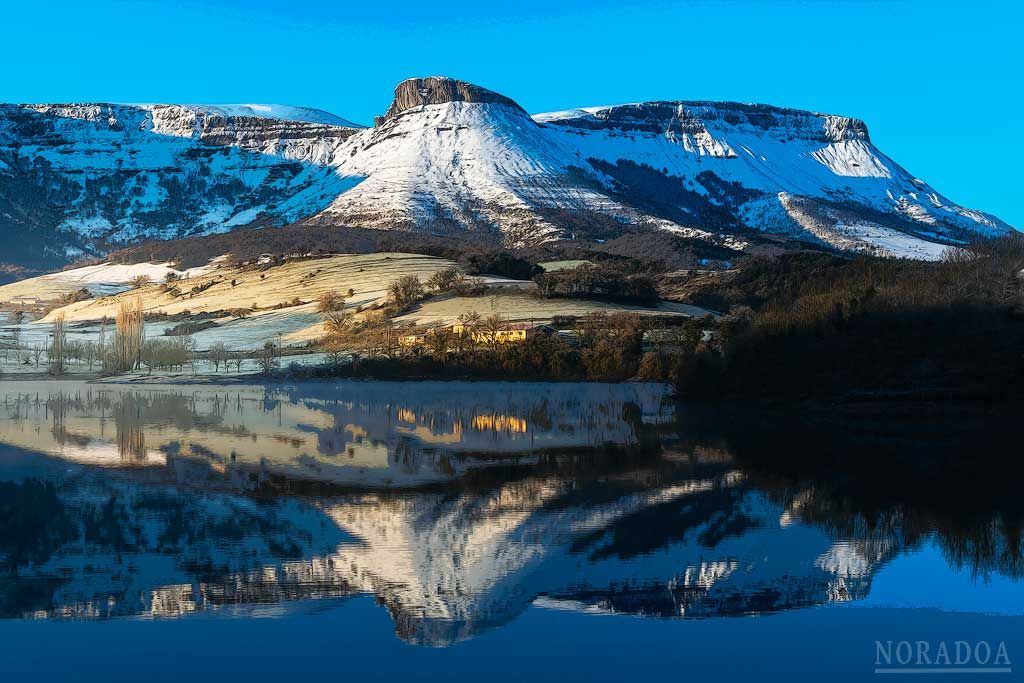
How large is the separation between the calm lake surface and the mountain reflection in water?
2.5 inches

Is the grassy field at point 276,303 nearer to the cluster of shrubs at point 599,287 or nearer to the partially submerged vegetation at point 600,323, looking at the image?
the partially submerged vegetation at point 600,323

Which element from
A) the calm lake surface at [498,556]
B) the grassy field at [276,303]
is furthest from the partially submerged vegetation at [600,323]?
the calm lake surface at [498,556]

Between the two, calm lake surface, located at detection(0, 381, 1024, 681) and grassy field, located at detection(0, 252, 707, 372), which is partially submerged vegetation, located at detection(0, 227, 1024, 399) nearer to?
grassy field, located at detection(0, 252, 707, 372)

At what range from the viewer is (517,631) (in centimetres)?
1180

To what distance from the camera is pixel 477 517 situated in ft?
58.9

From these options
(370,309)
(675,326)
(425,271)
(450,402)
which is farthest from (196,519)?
(425,271)

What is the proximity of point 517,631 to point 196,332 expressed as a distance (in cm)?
8051

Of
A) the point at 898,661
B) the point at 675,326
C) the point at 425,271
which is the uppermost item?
the point at 425,271

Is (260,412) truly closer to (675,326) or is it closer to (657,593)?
(657,593)

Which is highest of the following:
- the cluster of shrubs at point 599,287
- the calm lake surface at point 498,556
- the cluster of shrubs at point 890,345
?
the cluster of shrubs at point 599,287

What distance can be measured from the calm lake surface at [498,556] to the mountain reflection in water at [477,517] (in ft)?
0.20

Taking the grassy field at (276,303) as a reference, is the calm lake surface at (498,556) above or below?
below

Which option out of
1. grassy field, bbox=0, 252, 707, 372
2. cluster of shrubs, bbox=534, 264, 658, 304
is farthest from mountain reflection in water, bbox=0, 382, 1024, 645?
cluster of shrubs, bbox=534, 264, 658, 304

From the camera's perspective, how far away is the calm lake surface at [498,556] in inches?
439
